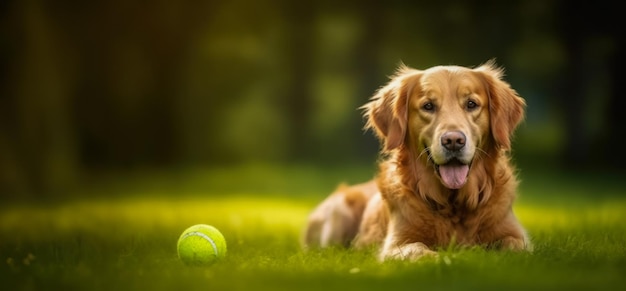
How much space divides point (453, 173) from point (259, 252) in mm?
1764

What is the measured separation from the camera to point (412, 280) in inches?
183

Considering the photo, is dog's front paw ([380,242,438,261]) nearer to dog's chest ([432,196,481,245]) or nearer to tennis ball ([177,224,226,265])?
dog's chest ([432,196,481,245])

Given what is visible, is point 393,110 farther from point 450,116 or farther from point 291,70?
point 291,70

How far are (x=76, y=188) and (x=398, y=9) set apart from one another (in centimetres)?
1034

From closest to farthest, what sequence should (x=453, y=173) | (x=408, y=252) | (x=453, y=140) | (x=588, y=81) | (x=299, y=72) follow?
(x=453, y=140) → (x=408, y=252) → (x=453, y=173) → (x=588, y=81) → (x=299, y=72)

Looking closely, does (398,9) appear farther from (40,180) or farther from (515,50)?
(40,180)

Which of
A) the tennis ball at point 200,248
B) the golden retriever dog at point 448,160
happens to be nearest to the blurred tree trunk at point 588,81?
the golden retriever dog at point 448,160

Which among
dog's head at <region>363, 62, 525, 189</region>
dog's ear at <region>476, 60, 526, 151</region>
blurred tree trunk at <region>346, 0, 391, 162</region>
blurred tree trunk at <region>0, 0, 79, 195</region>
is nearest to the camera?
dog's head at <region>363, 62, 525, 189</region>

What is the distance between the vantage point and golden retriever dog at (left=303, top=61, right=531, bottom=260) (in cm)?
577

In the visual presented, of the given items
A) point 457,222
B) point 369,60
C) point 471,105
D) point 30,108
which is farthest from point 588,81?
point 471,105

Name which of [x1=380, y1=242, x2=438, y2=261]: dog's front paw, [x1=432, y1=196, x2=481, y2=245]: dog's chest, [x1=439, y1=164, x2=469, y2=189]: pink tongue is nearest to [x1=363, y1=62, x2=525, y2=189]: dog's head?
[x1=439, y1=164, x2=469, y2=189]: pink tongue

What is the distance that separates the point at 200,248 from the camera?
5.82m

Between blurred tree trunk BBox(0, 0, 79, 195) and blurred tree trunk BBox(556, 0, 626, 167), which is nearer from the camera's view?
blurred tree trunk BBox(0, 0, 79, 195)

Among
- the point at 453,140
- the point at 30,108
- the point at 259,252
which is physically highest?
the point at 30,108
